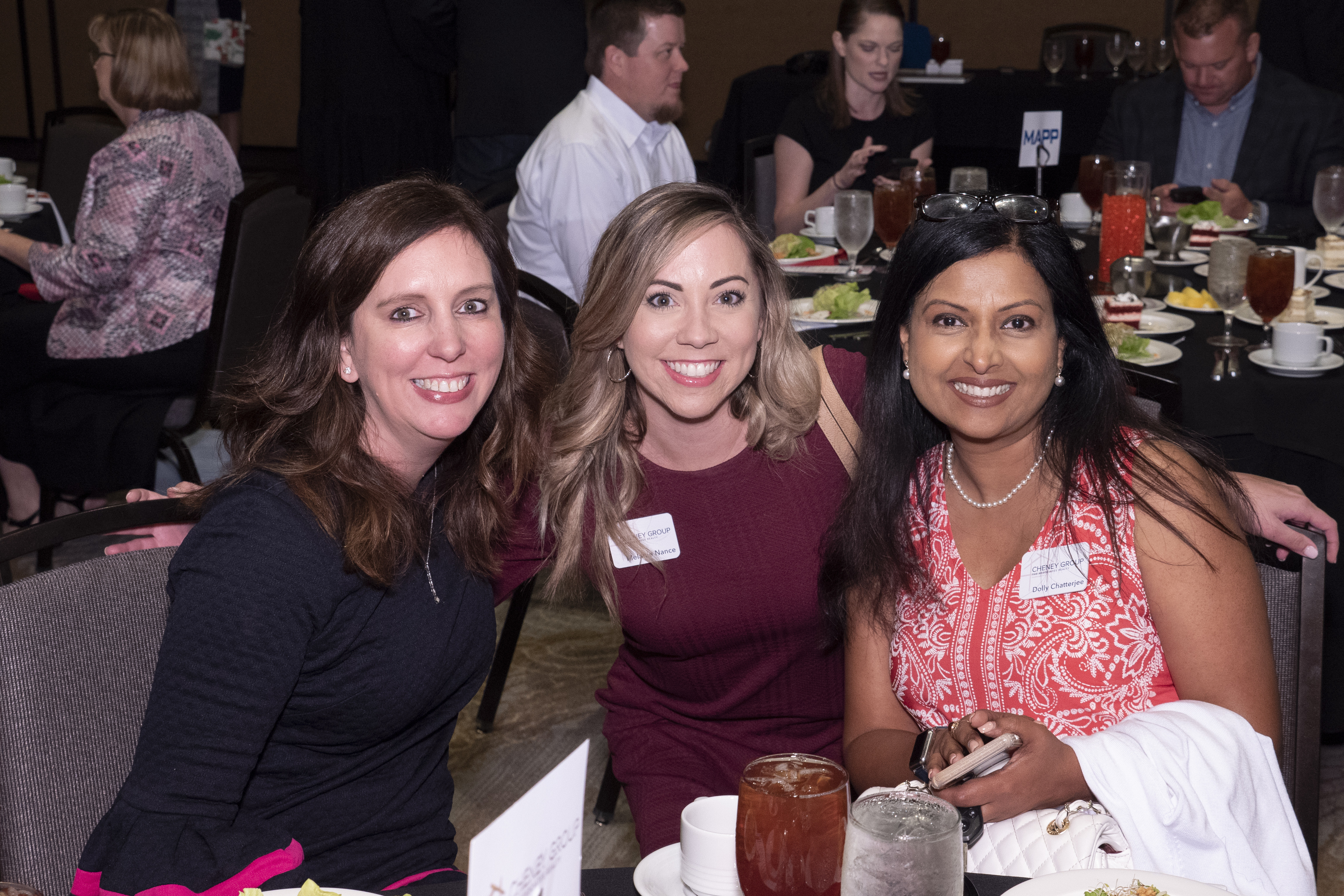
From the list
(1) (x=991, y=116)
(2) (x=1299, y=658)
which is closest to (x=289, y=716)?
(2) (x=1299, y=658)

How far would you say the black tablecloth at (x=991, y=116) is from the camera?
6.13 m

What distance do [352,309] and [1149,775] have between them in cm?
104

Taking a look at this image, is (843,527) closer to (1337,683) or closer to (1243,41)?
(1337,683)

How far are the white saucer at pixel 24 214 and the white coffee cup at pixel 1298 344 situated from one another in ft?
12.2

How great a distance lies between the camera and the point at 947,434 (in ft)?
5.65

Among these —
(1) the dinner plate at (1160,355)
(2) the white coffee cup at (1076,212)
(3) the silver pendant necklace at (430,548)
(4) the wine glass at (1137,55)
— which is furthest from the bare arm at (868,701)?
(4) the wine glass at (1137,55)

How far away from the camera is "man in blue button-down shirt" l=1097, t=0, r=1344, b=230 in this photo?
3977 millimetres

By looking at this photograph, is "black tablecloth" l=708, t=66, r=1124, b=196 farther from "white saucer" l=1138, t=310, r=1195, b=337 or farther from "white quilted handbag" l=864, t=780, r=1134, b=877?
"white quilted handbag" l=864, t=780, r=1134, b=877

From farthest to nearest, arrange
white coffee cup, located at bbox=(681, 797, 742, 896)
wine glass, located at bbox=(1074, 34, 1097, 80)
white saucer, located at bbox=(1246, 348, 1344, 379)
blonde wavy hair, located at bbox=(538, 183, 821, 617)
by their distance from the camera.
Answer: wine glass, located at bbox=(1074, 34, 1097, 80), white saucer, located at bbox=(1246, 348, 1344, 379), blonde wavy hair, located at bbox=(538, 183, 821, 617), white coffee cup, located at bbox=(681, 797, 742, 896)

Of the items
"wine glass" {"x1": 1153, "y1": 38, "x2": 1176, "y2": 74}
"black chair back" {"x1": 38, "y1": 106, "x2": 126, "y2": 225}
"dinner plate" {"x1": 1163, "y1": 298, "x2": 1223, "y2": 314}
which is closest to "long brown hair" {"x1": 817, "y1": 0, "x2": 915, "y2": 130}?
"dinner plate" {"x1": 1163, "y1": 298, "x2": 1223, "y2": 314}

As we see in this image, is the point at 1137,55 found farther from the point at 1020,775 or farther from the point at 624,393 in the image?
the point at 1020,775

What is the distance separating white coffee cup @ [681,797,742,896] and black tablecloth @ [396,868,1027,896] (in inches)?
2.8

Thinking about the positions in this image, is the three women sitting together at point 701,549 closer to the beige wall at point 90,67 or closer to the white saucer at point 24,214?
the white saucer at point 24,214

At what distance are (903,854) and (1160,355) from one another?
1.91 metres
